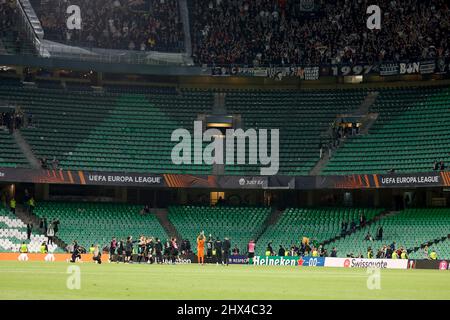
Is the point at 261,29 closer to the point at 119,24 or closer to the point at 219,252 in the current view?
the point at 119,24

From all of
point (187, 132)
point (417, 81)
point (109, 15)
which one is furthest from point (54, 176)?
point (417, 81)

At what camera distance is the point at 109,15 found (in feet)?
261

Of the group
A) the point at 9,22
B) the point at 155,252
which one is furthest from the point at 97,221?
the point at 9,22

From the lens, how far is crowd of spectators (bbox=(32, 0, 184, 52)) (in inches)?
3014

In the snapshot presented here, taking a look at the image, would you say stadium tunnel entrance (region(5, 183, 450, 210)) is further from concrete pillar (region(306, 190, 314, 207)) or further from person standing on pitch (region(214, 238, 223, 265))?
person standing on pitch (region(214, 238, 223, 265))

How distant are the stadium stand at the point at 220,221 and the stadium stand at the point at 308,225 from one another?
1320mm

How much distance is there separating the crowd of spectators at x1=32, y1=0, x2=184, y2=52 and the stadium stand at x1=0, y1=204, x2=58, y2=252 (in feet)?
→ 57.3

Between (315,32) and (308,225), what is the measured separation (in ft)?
59.7

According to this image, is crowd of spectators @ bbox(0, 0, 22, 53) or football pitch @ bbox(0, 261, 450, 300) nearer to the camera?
football pitch @ bbox(0, 261, 450, 300)

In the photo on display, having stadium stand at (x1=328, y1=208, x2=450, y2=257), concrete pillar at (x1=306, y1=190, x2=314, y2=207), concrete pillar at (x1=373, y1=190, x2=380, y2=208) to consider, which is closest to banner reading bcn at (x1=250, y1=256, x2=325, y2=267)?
stadium stand at (x1=328, y1=208, x2=450, y2=257)

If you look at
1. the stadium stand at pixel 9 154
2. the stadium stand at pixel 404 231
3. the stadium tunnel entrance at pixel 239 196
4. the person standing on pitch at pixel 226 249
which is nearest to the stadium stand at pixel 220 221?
the stadium tunnel entrance at pixel 239 196

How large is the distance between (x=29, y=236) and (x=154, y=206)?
1278cm

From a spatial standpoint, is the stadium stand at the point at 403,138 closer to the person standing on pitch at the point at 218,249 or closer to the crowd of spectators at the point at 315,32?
the crowd of spectators at the point at 315,32

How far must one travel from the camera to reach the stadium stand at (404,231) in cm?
6369
